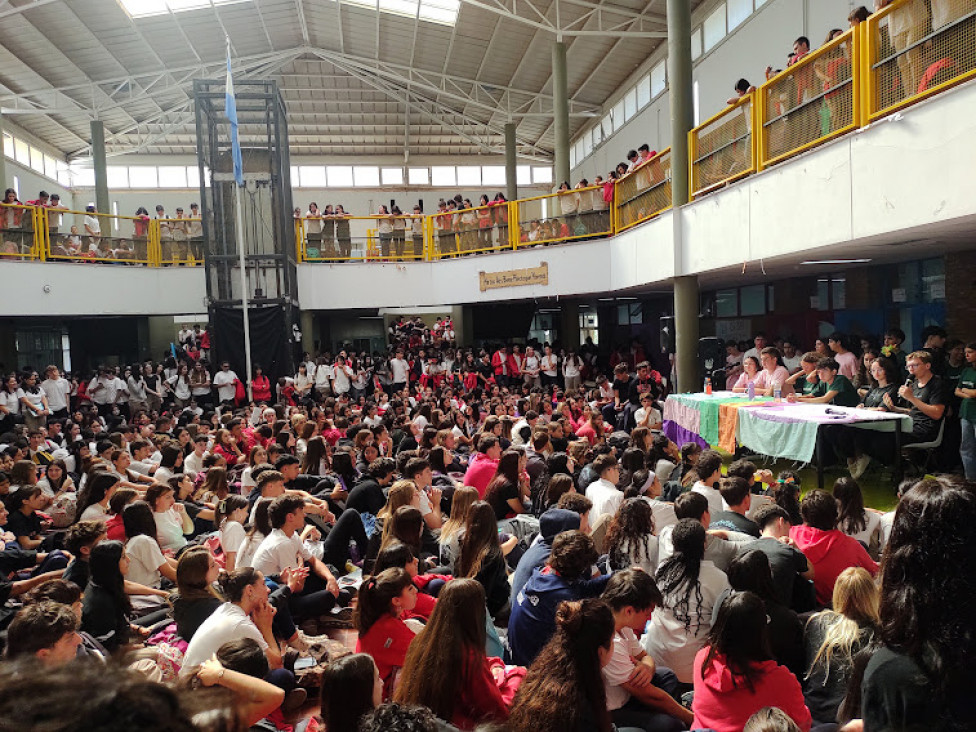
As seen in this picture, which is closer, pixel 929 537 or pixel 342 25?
pixel 929 537

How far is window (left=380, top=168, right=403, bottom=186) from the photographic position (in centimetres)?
3441

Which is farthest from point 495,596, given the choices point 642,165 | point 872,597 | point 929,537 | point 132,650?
point 642,165

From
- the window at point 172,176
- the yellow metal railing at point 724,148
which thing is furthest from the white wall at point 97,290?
the window at point 172,176

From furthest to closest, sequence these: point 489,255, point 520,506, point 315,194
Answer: point 315,194 < point 489,255 < point 520,506

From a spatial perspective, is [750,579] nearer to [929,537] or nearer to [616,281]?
[929,537]

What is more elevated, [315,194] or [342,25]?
[342,25]

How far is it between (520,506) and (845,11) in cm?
1256

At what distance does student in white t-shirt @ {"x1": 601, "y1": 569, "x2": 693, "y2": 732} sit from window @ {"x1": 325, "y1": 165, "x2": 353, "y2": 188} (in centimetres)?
3272

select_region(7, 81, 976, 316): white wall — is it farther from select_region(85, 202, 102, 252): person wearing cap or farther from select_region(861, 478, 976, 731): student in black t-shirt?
select_region(861, 478, 976, 731): student in black t-shirt

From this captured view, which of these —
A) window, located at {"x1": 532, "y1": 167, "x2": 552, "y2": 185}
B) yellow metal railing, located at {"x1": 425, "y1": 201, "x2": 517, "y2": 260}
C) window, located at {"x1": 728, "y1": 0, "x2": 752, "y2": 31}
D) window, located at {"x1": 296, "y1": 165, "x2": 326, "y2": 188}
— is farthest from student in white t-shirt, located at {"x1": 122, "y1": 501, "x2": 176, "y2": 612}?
window, located at {"x1": 532, "y1": 167, "x2": 552, "y2": 185}

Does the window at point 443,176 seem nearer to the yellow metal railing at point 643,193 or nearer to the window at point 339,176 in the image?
the window at point 339,176

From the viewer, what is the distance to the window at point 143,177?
32594 millimetres

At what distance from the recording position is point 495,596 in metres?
5.25

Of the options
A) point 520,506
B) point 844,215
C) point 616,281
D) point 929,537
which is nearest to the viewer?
point 929,537
